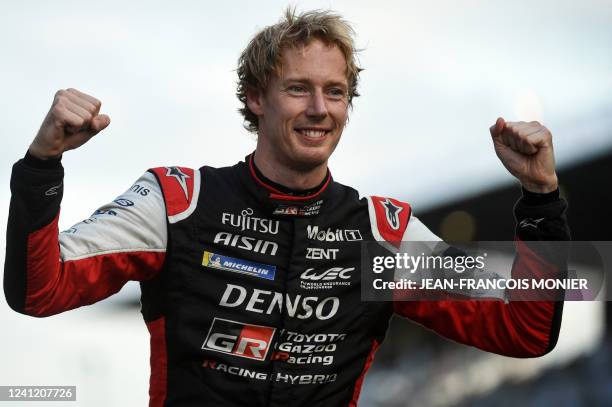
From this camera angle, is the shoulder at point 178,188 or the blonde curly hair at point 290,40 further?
the blonde curly hair at point 290,40

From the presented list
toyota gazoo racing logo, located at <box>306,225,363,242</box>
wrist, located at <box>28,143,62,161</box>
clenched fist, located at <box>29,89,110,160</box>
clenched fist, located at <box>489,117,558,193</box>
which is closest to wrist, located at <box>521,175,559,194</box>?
clenched fist, located at <box>489,117,558,193</box>

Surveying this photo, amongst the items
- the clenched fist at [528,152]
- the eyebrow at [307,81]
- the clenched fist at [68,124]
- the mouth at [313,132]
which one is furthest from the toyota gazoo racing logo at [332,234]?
the clenched fist at [68,124]

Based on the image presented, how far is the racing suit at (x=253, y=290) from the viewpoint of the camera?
3459 mm

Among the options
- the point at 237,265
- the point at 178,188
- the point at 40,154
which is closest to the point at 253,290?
the point at 237,265

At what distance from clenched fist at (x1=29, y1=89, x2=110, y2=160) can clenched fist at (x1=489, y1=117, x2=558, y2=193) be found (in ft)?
5.03

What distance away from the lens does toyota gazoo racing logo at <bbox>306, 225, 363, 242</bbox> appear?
3765mm

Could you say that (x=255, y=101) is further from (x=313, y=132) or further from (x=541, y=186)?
(x=541, y=186)

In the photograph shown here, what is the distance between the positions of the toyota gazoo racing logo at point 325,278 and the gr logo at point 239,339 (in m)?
0.25

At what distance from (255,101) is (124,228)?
1.00 metres

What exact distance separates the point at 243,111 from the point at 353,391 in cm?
159

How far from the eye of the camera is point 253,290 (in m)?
3.59

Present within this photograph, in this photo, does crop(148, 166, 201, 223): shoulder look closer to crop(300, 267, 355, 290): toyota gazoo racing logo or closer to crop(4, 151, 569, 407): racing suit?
crop(4, 151, 569, 407): racing suit

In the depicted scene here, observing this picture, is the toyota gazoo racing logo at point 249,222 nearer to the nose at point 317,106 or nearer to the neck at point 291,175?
the neck at point 291,175

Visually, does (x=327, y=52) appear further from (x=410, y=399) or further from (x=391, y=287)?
(x=410, y=399)
